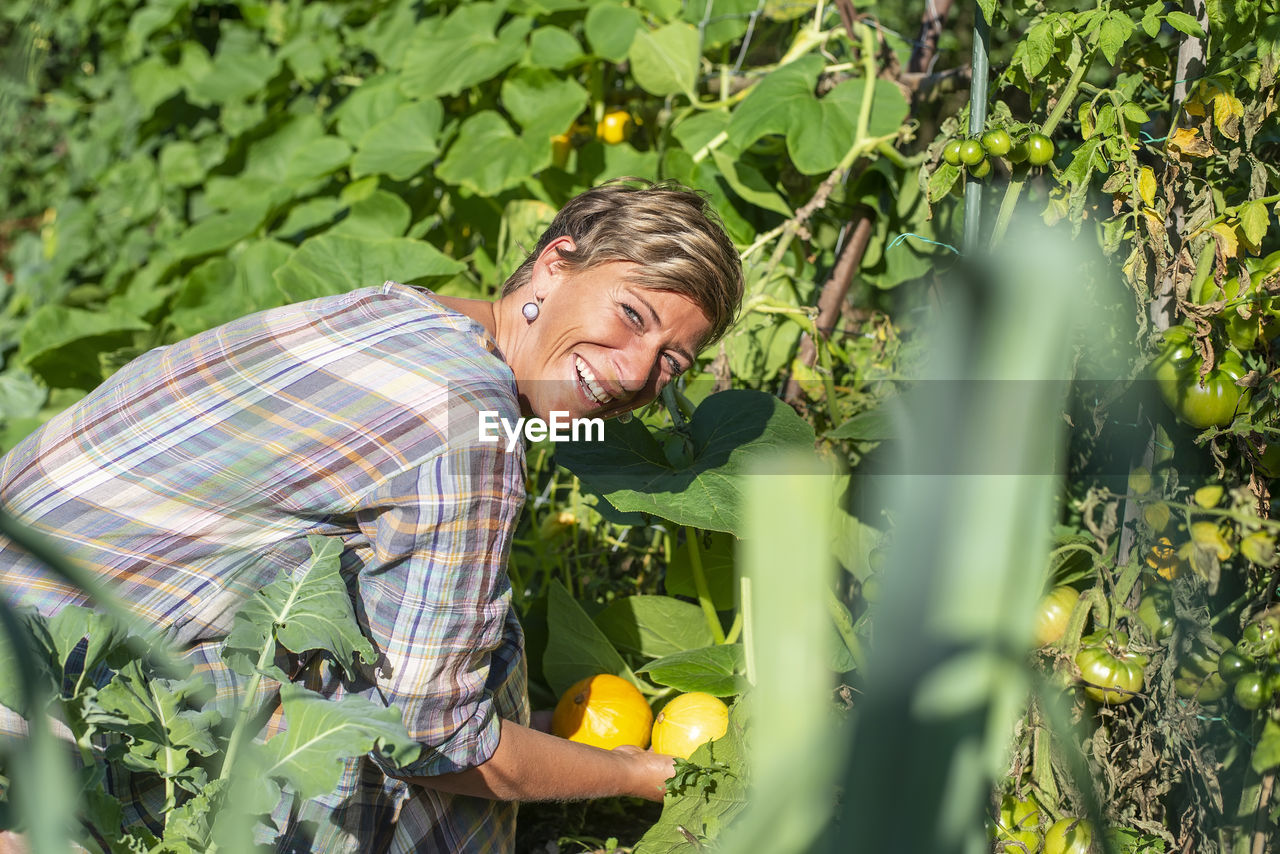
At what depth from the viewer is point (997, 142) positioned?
120cm

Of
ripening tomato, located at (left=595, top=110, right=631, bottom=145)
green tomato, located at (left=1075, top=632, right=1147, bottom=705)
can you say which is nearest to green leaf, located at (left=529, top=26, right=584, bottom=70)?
ripening tomato, located at (left=595, top=110, right=631, bottom=145)

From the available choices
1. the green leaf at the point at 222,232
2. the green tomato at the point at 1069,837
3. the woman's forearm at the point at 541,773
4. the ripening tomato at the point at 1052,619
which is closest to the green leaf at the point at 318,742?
the woman's forearm at the point at 541,773

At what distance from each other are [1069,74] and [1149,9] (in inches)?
4.5

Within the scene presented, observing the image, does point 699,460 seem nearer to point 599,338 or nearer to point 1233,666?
point 599,338

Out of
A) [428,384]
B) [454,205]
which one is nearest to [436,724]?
[428,384]

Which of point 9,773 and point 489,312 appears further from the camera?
point 489,312

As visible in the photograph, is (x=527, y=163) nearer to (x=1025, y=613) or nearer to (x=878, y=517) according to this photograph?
(x=878, y=517)

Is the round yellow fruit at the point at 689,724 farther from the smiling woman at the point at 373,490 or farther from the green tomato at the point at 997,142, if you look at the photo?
the green tomato at the point at 997,142

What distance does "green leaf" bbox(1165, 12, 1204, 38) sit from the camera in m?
1.12

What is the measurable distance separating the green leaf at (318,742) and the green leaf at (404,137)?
1.70 meters

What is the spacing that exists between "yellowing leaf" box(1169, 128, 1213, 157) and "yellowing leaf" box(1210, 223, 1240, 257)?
107mm

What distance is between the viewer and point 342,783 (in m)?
1.17

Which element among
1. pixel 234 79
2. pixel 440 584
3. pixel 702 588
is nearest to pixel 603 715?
pixel 702 588

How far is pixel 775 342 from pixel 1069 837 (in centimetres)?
102
